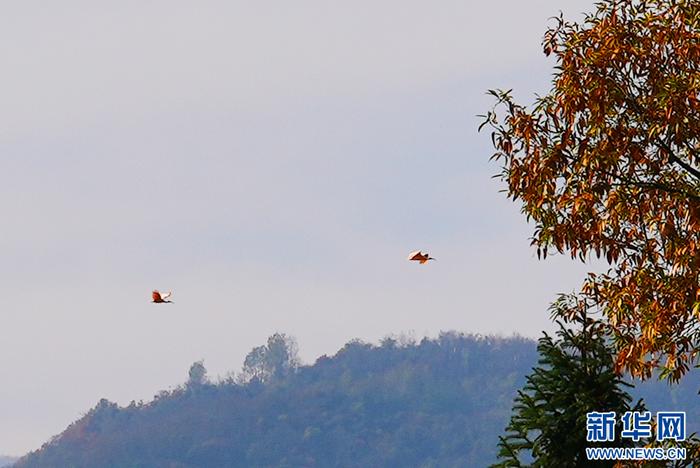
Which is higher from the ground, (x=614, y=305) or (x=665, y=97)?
(x=665, y=97)

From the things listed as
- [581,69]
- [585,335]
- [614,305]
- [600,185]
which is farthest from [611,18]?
[585,335]

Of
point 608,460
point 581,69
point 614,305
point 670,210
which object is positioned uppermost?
point 581,69

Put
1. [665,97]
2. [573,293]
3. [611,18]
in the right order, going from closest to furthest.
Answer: [665,97] < [611,18] < [573,293]

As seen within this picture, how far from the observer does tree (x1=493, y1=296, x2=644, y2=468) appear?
18875 millimetres

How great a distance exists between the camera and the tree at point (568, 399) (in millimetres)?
18875

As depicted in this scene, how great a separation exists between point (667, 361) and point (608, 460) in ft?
10.8

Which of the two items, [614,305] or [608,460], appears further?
[608,460]

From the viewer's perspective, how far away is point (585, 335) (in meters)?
18.8

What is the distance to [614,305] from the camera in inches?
632

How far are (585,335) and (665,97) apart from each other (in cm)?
463

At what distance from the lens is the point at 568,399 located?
19047 mm

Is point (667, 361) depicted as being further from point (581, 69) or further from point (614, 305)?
point (581, 69)

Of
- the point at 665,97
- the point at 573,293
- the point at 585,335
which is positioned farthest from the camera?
the point at 585,335

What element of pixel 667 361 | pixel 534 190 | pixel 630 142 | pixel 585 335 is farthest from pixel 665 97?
pixel 585 335
